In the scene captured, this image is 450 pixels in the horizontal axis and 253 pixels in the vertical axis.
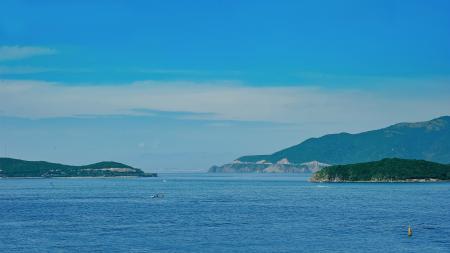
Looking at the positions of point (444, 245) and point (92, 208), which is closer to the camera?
Result: point (444, 245)

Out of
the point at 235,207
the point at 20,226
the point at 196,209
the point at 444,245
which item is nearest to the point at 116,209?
the point at 196,209

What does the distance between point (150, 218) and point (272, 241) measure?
45983 mm

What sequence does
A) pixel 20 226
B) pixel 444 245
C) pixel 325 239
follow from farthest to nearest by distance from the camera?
pixel 20 226
pixel 325 239
pixel 444 245

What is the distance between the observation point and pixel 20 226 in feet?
405

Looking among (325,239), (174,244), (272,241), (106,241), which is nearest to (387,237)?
(325,239)

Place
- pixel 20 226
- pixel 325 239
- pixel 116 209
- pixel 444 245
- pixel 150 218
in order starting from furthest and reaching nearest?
pixel 116 209
pixel 150 218
pixel 20 226
pixel 325 239
pixel 444 245

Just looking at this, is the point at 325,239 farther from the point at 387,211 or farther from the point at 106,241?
the point at 387,211

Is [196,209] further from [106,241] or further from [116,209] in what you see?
[106,241]

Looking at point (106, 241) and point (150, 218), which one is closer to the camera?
point (106, 241)

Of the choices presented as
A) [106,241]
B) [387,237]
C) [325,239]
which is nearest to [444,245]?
[387,237]

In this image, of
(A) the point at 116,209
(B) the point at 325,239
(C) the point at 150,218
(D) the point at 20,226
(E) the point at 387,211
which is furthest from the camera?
(A) the point at 116,209

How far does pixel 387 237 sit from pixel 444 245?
1183 cm

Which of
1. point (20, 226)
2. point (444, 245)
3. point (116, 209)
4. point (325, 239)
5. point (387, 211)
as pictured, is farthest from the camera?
point (116, 209)

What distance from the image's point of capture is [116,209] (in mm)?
166500
